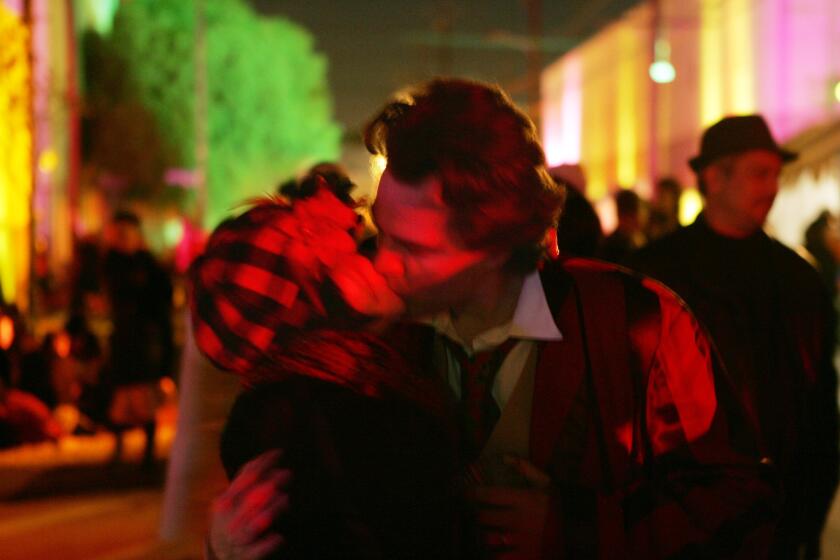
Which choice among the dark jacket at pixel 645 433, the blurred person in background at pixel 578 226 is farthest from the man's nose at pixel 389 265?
the blurred person in background at pixel 578 226

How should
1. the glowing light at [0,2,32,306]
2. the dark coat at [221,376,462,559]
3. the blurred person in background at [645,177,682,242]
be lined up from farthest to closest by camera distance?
the glowing light at [0,2,32,306]
the blurred person in background at [645,177,682,242]
the dark coat at [221,376,462,559]

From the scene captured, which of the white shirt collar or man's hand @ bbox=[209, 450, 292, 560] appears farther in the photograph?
the white shirt collar

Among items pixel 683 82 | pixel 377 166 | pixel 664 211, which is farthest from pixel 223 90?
pixel 377 166

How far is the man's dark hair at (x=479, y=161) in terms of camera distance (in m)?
1.86

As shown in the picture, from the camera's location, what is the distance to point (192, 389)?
2.36m

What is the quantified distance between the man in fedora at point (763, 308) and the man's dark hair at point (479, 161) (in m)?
1.82

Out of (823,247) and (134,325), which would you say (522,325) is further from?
(823,247)

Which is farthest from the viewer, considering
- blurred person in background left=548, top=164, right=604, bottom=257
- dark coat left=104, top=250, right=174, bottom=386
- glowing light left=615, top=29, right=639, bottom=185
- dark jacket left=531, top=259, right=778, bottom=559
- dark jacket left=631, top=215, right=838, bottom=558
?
glowing light left=615, top=29, right=639, bottom=185

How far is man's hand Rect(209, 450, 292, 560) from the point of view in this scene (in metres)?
1.61

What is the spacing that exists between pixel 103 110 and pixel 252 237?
45.7 metres

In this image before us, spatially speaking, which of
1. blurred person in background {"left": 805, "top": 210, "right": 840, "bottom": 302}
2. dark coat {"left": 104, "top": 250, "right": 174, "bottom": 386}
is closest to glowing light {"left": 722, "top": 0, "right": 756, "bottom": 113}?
blurred person in background {"left": 805, "top": 210, "right": 840, "bottom": 302}

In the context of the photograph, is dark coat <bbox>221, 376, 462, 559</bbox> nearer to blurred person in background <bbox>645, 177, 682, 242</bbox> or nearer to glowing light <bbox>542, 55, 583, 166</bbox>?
blurred person in background <bbox>645, 177, 682, 242</bbox>

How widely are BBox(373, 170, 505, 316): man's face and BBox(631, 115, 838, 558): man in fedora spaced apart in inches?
75.7

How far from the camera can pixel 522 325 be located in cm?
199
